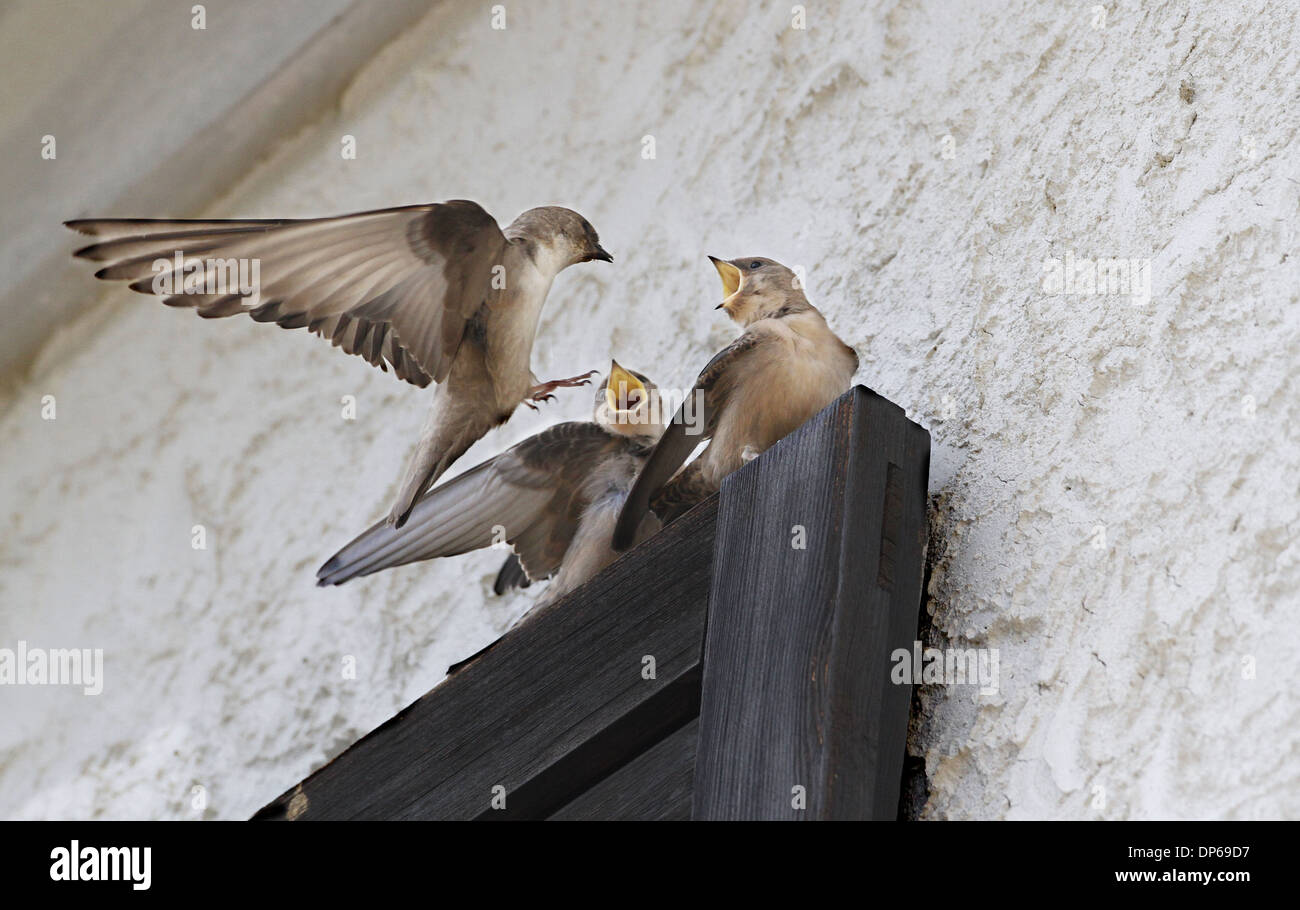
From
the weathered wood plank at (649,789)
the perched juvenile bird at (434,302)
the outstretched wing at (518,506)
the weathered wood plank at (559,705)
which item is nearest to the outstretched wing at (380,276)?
the perched juvenile bird at (434,302)

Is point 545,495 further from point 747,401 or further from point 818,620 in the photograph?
point 818,620

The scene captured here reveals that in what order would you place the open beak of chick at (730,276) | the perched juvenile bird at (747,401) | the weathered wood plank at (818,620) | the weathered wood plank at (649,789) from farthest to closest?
the open beak of chick at (730,276), the perched juvenile bird at (747,401), the weathered wood plank at (649,789), the weathered wood plank at (818,620)

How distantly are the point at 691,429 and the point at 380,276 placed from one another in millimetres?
284

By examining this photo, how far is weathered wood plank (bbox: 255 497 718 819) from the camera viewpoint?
3.14 feet

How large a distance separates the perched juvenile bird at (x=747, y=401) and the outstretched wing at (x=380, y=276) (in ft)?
0.64

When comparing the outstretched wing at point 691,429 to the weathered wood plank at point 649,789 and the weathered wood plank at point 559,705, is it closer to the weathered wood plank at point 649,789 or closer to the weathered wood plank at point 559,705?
the weathered wood plank at point 559,705

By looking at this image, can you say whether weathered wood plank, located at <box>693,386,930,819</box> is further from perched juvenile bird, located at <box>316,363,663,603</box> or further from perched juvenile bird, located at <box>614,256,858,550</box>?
perched juvenile bird, located at <box>316,363,663,603</box>

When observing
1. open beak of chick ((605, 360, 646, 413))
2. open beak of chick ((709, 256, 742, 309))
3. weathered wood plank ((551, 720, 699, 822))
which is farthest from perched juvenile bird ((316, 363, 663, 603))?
weathered wood plank ((551, 720, 699, 822))

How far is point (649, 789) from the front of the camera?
0.93 meters

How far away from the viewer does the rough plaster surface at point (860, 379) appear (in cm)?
83

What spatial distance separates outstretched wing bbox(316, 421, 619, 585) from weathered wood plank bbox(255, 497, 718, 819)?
0.48 ft

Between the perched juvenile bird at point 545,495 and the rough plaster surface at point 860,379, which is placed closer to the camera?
the rough plaster surface at point 860,379

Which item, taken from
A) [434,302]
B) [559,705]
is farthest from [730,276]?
[559,705]

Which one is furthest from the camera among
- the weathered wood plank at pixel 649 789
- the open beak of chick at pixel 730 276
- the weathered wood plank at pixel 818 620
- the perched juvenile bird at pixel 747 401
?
the open beak of chick at pixel 730 276
